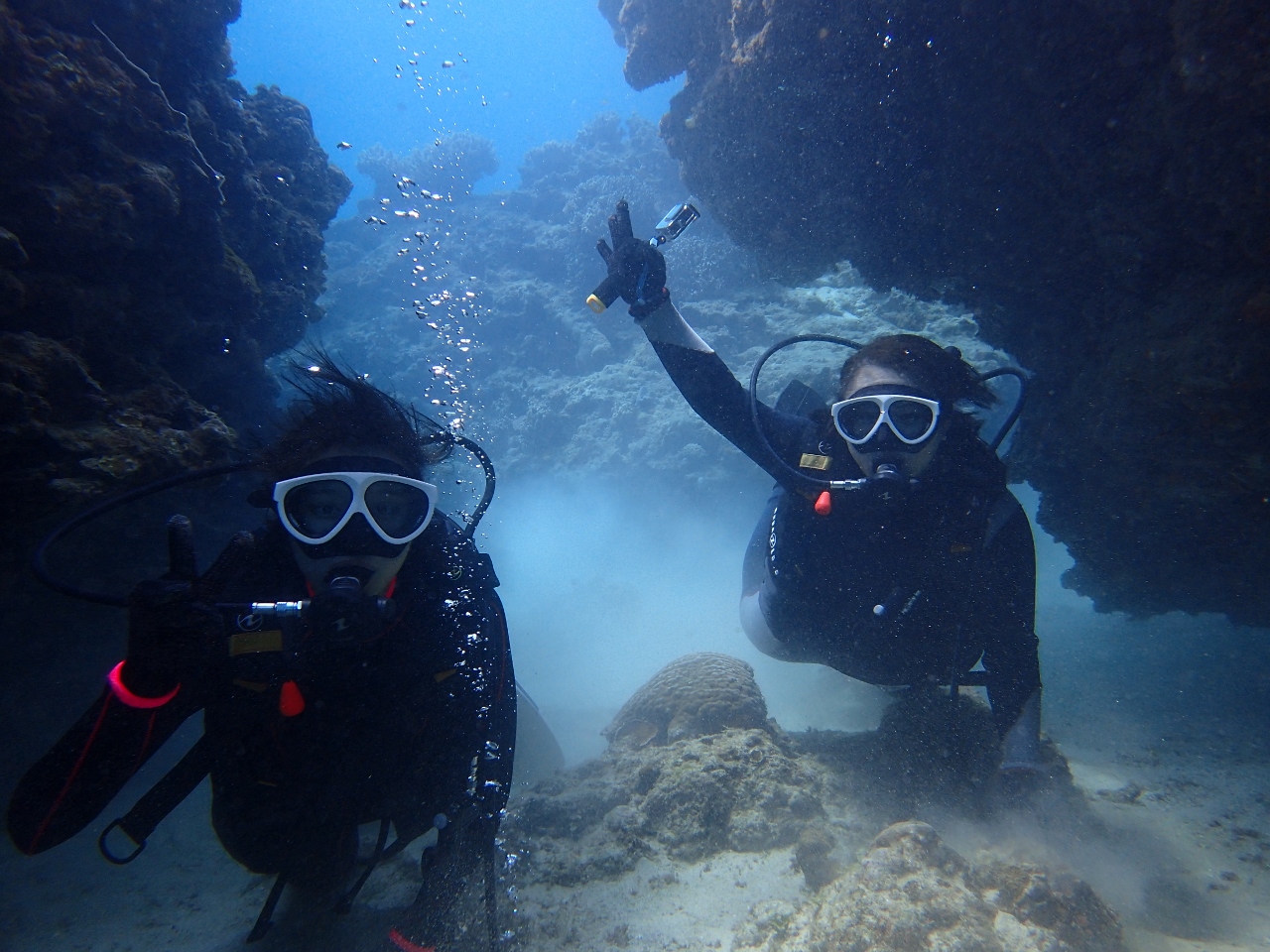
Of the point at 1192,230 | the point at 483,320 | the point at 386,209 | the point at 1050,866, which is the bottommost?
the point at 1050,866

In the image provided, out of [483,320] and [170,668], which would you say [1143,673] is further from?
[483,320]

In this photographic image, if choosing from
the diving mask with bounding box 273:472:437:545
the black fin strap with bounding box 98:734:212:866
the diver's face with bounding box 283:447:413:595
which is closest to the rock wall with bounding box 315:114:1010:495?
the diving mask with bounding box 273:472:437:545

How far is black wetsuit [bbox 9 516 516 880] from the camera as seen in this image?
2.16m

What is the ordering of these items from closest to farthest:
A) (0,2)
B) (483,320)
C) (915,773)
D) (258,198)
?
(0,2)
(915,773)
(258,198)
(483,320)

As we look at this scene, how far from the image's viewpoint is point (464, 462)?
855 inches

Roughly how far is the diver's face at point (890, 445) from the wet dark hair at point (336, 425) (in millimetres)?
2908

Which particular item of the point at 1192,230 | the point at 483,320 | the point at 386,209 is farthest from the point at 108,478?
the point at 386,209

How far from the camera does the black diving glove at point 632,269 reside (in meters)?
3.72

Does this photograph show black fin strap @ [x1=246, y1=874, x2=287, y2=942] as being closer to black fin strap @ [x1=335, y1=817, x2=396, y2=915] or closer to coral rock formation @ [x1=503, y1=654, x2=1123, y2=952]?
black fin strap @ [x1=335, y1=817, x2=396, y2=915]

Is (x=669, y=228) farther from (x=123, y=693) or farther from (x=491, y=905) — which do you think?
(x=491, y=905)

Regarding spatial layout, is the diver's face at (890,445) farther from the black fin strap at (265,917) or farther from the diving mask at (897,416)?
the black fin strap at (265,917)

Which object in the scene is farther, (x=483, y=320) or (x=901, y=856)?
(x=483, y=320)

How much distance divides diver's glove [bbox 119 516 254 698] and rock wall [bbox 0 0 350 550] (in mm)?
2069

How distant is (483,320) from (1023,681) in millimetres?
20385
